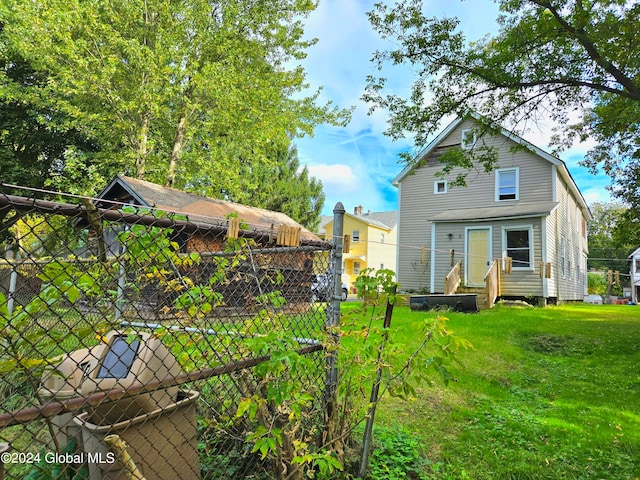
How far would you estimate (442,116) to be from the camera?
23.7ft

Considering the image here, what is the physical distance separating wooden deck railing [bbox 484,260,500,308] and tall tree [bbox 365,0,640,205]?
447 cm

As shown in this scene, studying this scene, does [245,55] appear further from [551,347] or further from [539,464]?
[539,464]

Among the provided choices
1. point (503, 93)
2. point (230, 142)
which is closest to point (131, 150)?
point (230, 142)

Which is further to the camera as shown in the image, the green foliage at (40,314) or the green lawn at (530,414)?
the green lawn at (530,414)

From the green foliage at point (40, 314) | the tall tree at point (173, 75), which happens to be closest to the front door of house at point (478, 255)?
the tall tree at point (173, 75)

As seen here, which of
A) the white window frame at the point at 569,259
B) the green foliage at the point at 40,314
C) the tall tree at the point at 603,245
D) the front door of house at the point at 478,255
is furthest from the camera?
the tall tree at the point at 603,245

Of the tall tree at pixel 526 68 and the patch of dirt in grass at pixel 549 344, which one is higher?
the tall tree at pixel 526 68

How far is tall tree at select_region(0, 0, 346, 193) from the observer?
11.1m

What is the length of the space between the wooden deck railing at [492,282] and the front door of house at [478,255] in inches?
22.3

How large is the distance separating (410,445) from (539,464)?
0.87 meters

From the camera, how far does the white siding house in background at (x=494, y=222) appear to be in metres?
11.7

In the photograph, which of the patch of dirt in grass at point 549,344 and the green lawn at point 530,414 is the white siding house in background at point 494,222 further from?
the green lawn at point 530,414

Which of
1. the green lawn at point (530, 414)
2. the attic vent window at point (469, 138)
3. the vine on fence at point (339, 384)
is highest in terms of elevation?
the attic vent window at point (469, 138)

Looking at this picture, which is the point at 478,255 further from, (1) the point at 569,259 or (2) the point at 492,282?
(1) the point at 569,259
